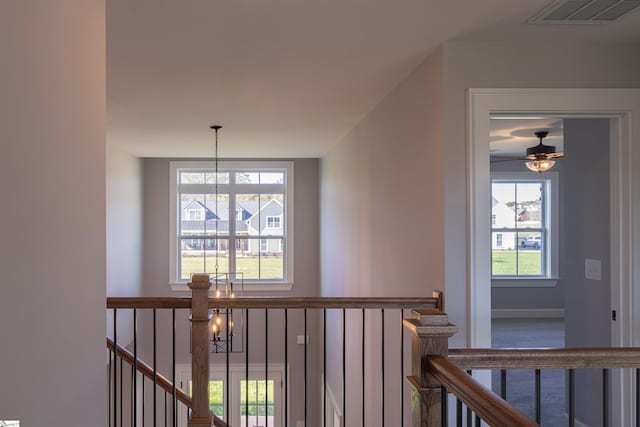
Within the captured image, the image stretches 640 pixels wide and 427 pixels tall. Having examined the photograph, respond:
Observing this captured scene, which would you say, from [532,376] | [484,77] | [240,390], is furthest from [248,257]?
[484,77]

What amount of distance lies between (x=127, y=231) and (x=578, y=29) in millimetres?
5851

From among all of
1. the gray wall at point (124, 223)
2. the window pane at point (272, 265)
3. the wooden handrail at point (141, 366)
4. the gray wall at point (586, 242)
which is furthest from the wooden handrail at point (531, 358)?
the window pane at point (272, 265)

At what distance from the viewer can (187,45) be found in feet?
8.00

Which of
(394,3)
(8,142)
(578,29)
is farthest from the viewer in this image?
(578,29)

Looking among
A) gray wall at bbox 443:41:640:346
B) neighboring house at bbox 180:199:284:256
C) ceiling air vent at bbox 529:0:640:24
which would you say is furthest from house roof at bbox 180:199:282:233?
ceiling air vent at bbox 529:0:640:24

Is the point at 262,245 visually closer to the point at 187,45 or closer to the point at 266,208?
the point at 266,208

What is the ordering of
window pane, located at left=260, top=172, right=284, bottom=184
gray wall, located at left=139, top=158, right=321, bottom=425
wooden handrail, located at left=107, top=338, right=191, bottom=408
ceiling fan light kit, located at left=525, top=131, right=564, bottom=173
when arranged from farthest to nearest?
1. window pane, located at left=260, top=172, right=284, bottom=184
2. gray wall, located at left=139, top=158, right=321, bottom=425
3. ceiling fan light kit, located at left=525, top=131, right=564, bottom=173
4. wooden handrail, located at left=107, top=338, right=191, bottom=408

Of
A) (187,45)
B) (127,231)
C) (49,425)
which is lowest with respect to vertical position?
(49,425)

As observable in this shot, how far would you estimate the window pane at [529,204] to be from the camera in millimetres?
8055

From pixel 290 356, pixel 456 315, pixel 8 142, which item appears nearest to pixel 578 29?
pixel 456 315

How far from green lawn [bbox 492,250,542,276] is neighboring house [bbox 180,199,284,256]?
3.73 meters

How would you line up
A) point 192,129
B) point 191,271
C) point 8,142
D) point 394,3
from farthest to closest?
point 191,271 → point 192,129 → point 394,3 → point 8,142

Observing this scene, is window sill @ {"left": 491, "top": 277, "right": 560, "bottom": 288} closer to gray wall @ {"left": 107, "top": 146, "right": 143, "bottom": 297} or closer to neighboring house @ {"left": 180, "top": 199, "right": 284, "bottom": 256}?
neighboring house @ {"left": 180, "top": 199, "right": 284, "bottom": 256}

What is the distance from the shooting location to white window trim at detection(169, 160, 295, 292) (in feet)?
24.6
